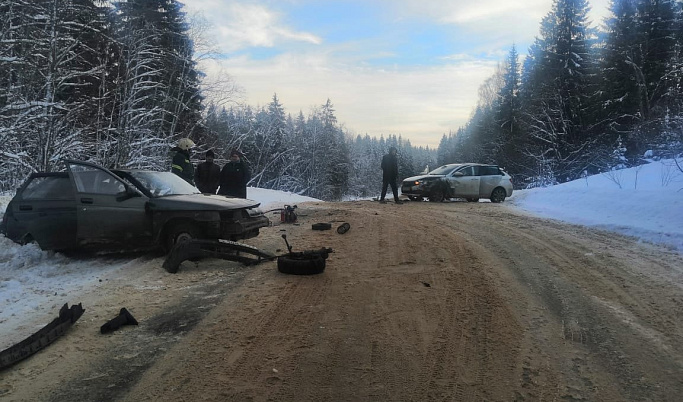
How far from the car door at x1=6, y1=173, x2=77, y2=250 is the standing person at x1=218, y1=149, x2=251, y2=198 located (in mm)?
3279

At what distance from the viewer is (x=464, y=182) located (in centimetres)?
1614

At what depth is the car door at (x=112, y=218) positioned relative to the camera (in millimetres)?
6422

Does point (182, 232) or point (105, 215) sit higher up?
point (105, 215)

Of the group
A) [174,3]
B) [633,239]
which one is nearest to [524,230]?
[633,239]

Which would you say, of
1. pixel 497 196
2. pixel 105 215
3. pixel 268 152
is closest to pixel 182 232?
pixel 105 215

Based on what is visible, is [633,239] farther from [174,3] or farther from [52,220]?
[174,3]

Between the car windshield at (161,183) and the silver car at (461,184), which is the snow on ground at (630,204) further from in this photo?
the car windshield at (161,183)

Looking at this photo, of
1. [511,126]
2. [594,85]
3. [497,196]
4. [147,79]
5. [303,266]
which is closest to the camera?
[303,266]

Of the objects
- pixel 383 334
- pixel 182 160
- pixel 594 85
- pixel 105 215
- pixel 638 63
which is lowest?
pixel 383 334

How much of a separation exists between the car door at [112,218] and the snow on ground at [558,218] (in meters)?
0.37

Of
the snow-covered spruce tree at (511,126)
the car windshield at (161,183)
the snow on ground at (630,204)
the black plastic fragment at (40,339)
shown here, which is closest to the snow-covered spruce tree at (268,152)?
the snow-covered spruce tree at (511,126)

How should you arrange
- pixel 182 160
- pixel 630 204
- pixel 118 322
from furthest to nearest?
1. pixel 630 204
2. pixel 182 160
3. pixel 118 322

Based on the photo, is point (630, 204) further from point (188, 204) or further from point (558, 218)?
point (188, 204)

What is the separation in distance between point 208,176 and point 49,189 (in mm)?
3185
